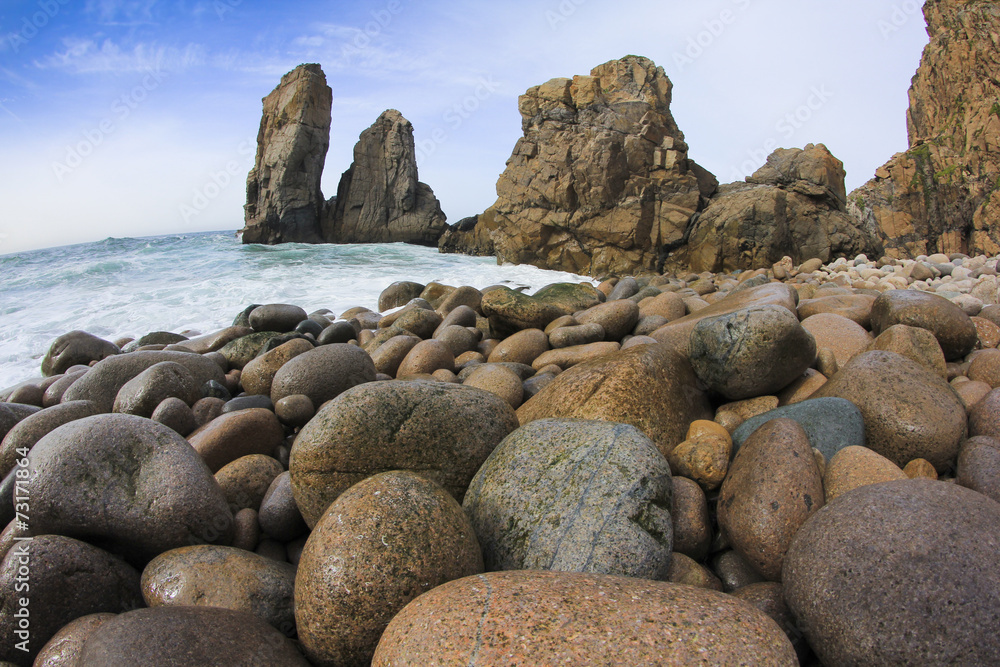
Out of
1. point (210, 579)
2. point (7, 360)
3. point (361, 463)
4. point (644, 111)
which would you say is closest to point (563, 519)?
point (361, 463)

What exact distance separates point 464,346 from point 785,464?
498 centimetres

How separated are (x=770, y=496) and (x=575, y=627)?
1.45 m

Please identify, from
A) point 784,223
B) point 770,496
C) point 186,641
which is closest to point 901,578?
point 770,496

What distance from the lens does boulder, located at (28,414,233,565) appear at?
2.70 meters

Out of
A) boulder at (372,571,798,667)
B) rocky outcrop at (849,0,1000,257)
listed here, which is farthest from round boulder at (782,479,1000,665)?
rocky outcrop at (849,0,1000,257)

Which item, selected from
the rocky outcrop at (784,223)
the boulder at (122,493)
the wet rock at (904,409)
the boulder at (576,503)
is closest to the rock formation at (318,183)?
the rocky outcrop at (784,223)

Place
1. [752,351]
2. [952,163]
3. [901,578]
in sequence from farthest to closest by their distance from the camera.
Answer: [952,163], [752,351], [901,578]

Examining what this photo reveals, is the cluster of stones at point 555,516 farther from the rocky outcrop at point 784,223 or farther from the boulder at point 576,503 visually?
the rocky outcrop at point 784,223

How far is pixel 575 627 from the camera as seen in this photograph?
5.19 feet

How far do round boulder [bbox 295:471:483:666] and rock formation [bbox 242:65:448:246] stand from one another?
145ft

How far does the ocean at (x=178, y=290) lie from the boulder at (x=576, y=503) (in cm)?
939

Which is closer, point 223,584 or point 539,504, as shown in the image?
point 223,584

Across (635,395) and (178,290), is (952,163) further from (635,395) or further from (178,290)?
(178,290)

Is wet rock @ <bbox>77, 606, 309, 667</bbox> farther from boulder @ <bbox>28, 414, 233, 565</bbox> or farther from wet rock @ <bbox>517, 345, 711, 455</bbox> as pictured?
wet rock @ <bbox>517, 345, 711, 455</bbox>
